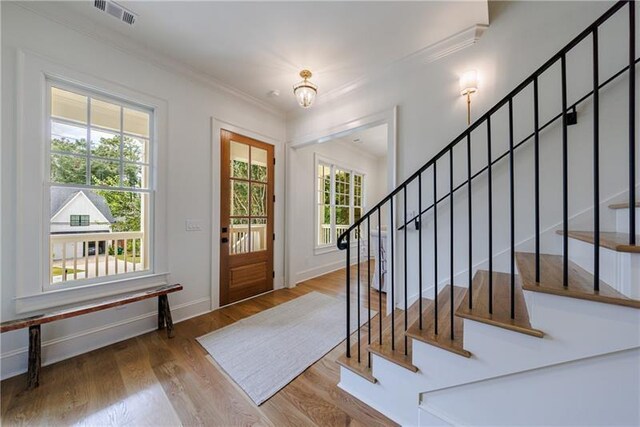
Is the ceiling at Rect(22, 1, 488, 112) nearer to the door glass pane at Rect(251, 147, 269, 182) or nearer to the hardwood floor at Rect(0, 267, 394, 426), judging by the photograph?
the door glass pane at Rect(251, 147, 269, 182)

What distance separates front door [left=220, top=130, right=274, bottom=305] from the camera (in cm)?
312

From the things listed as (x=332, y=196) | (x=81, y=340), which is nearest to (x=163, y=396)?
(x=81, y=340)

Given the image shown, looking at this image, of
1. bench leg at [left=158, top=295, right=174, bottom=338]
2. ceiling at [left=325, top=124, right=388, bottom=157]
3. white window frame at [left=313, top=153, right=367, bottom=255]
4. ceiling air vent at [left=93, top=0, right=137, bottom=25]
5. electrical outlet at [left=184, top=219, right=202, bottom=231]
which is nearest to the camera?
ceiling air vent at [left=93, top=0, right=137, bottom=25]

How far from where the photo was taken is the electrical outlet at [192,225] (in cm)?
276

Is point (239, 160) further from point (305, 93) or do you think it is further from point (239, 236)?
point (305, 93)

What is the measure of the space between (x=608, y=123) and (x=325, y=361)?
9.04 ft

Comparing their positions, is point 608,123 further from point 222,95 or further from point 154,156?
point 154,156

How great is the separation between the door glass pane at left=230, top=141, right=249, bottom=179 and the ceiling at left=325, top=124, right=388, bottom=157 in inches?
80.9

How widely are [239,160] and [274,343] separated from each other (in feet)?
7.84

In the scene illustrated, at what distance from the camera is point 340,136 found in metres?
3.27

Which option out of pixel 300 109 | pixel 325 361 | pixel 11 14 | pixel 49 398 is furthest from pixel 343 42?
pixel 49 398

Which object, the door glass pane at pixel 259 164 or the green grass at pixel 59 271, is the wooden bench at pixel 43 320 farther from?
the door glass pane at pixel 259 164

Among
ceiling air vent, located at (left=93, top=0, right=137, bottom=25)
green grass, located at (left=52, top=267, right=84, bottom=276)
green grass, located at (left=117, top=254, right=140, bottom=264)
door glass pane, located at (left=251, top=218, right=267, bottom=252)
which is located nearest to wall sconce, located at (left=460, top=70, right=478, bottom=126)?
door glass pane, located at (left=251, top=218, right=267, bottom=252)

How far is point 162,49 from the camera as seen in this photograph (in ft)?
8.04
